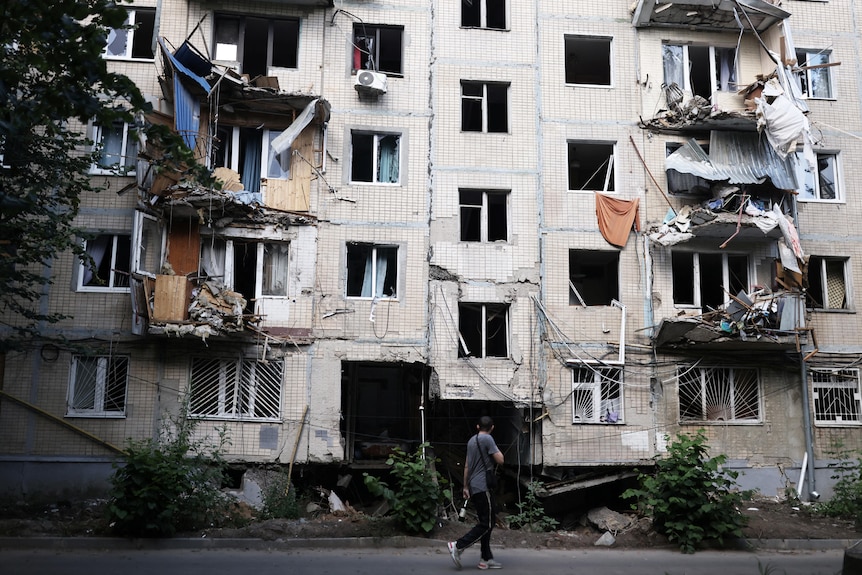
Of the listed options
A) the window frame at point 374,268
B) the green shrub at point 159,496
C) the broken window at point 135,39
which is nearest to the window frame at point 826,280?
the window frame at point 374,268

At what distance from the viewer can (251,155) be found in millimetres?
17641

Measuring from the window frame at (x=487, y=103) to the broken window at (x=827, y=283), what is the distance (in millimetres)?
8388

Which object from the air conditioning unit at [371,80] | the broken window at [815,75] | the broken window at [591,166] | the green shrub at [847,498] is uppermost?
the broken window at [815,75]

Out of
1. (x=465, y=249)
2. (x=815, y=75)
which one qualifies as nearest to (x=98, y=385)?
(x=465, y=249)

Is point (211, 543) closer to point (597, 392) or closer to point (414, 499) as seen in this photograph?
point (414, 499)

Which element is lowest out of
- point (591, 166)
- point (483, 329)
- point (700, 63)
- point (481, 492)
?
point (481, 492)

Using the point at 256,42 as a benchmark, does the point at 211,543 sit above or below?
below

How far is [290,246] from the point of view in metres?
17.0

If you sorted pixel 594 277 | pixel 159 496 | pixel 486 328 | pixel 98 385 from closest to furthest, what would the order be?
pixel 159 496 < pixel 98 385 < pixel 486 328 < pixel 594 277

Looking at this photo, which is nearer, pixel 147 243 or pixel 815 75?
pixel 147 243

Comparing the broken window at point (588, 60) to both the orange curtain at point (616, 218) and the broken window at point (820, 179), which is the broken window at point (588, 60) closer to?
the orange curtain at point (616, 218)

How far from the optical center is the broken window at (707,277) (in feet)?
58.4

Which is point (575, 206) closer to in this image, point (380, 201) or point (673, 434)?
point (380, 201)

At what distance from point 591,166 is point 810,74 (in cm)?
611
